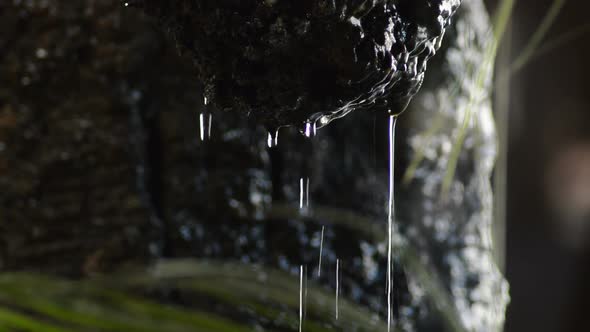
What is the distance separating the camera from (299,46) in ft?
2.57

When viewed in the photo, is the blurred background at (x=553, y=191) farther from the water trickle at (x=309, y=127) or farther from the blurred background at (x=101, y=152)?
the water trickle at (x=309, y=127)

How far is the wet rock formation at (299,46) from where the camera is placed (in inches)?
30.2

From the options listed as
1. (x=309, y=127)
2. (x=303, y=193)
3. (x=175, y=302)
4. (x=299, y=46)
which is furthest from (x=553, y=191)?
(x=299, y=46)

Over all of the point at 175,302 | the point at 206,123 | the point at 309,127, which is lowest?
the point at 175,302

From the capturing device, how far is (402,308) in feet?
6.82

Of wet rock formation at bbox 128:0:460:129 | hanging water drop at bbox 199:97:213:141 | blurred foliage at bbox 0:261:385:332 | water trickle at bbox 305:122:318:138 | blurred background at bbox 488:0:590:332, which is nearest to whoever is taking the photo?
wet rock formation at bbox 128:0:460:129

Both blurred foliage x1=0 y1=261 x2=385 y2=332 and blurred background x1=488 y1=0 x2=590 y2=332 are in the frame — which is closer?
blurred foliage x1=0 y1=261 x2=385 y2=332

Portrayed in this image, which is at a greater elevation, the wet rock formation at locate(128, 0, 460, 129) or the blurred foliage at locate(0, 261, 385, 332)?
the wet rock formation at locate(128, 0, 460, 129)

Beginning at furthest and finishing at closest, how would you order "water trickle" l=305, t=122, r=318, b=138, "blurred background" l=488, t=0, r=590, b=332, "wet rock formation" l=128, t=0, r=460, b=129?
"blurred background" l=488, t=0, r=590, b=332, "water trickle" l=305, t=122, r=318, b=138, "wet rock formation" l=128, t=0, r=460, b=129

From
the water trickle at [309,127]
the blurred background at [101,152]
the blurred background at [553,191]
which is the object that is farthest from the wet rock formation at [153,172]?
the blurred background at [553,191]

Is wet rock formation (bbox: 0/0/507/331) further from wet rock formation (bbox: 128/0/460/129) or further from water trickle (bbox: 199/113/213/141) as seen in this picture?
wet rock formation (bbox: 128/0/460/129)

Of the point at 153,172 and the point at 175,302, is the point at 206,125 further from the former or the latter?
the point at 175,302

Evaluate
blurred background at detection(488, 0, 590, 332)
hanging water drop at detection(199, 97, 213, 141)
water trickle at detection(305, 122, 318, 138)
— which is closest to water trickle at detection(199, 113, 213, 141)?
hanging water drop at detection(199, 97, 213, 141)

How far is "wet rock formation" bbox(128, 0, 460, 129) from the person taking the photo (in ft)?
2.51
